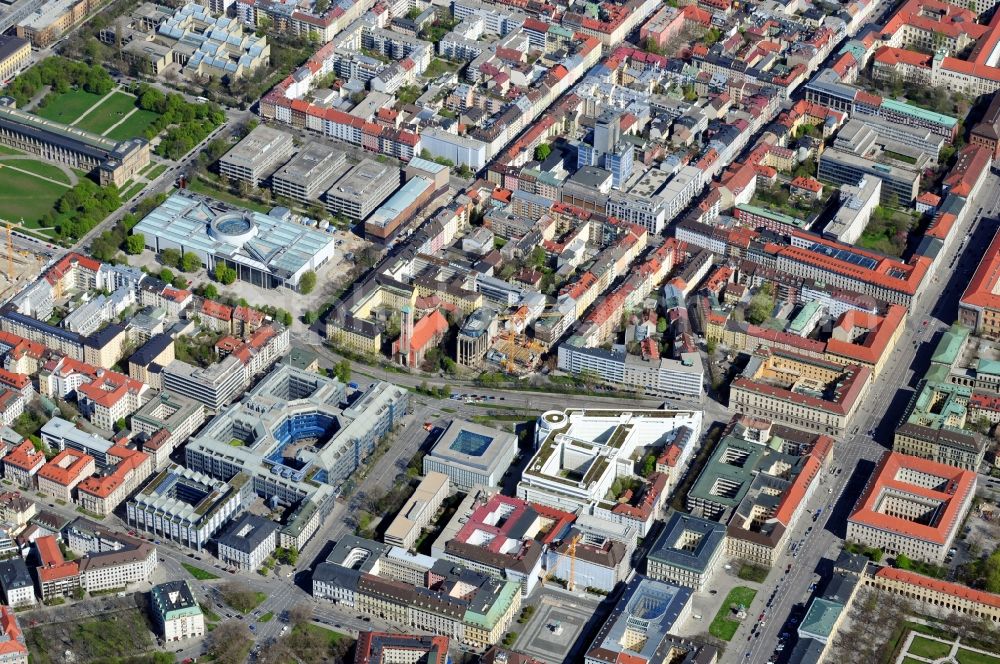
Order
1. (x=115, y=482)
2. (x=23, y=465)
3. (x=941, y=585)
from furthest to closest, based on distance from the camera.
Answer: (x=23, y=465) < (x=115, y=482) < (x=941, y=585)

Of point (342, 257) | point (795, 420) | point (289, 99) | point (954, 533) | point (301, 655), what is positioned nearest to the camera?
point (301, 655)

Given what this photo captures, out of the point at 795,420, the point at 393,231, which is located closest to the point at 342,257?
the point at 393,231

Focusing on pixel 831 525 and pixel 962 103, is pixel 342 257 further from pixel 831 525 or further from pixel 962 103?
pixel 962 103

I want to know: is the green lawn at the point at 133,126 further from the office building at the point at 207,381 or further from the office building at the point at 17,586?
the office building at the point at 17,586

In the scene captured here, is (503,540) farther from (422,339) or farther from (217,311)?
(217,311)

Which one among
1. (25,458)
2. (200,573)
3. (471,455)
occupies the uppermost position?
(471,455)

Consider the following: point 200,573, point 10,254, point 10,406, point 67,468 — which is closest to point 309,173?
point 10,254

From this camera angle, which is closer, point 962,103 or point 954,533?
point 954,533
